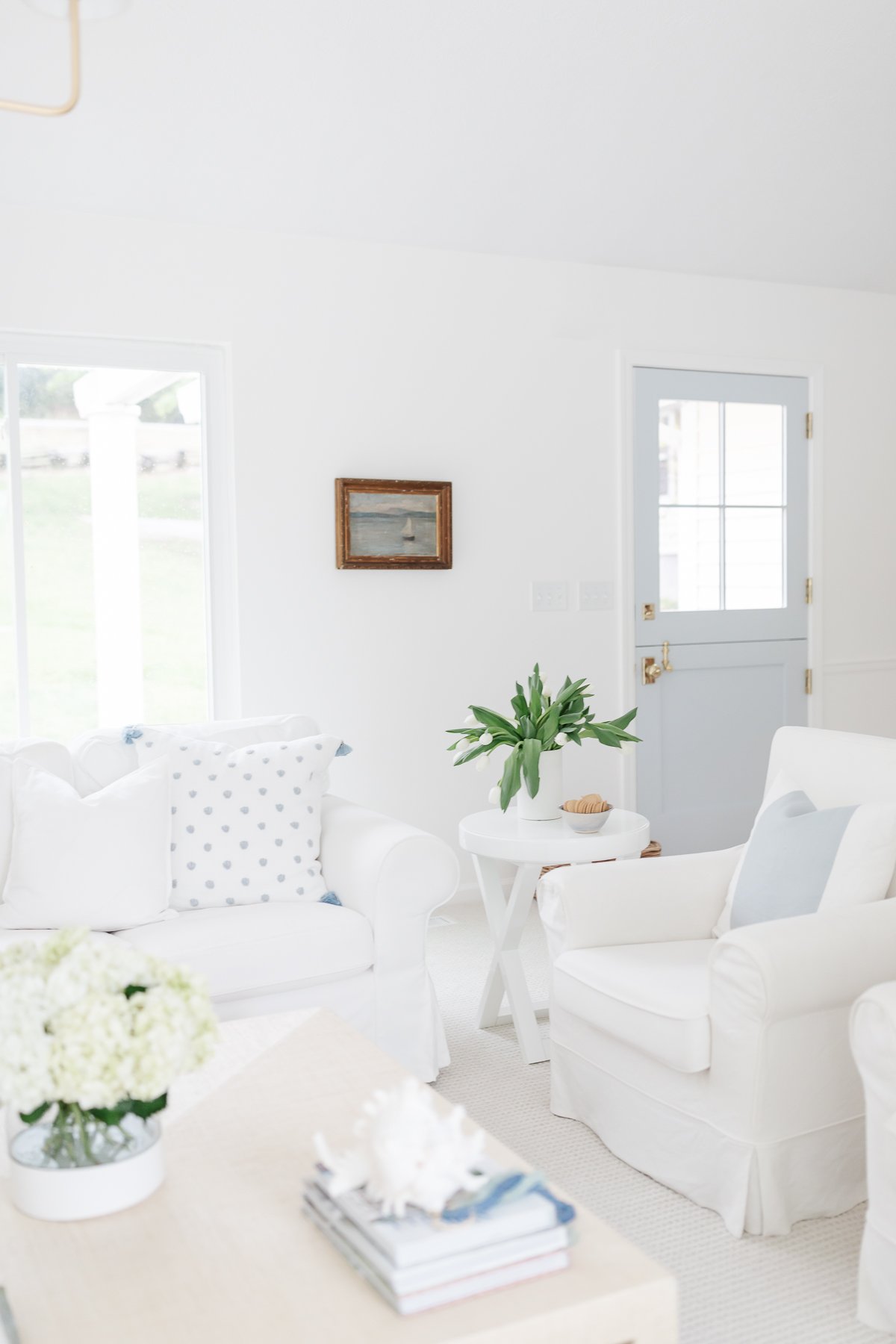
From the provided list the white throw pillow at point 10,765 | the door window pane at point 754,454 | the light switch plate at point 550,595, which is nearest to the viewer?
the white throw pillow at point 10,765

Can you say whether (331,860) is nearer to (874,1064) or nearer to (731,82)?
(874,1064)

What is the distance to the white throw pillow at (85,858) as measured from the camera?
2.63 meters

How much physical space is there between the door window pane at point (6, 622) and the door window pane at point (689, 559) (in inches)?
97.7

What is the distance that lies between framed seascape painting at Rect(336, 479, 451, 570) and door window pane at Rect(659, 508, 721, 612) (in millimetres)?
1003

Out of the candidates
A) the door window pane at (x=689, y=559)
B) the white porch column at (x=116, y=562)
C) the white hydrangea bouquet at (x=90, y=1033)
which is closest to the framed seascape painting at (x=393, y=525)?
the white porch column at (x=116, y=562)

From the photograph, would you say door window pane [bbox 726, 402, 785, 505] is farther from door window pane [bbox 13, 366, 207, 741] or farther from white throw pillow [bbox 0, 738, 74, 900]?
white throw pillow [bbox 0, 738, 74, 900]

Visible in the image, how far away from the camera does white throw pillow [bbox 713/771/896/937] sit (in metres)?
2.27

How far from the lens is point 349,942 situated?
270cm

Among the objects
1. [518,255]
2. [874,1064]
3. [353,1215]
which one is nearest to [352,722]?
[518,255]

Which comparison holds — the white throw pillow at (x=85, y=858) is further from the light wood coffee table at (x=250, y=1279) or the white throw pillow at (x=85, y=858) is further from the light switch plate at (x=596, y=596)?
the light switch plate at (x=596, y=596)

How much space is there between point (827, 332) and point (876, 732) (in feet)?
5.82

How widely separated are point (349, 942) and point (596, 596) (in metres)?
2.37

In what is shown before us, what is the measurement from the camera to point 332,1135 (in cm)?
170

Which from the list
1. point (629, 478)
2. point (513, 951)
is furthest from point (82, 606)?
point (629, 478)
